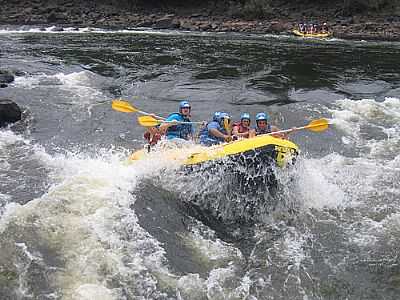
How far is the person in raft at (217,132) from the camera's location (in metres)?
9.47

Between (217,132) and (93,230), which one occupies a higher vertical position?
(217,132)

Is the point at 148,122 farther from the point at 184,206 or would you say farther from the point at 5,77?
the point at 5,77

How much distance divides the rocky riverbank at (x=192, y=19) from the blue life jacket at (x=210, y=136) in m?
21.7

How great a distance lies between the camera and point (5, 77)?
1614cm

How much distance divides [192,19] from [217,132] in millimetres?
28777

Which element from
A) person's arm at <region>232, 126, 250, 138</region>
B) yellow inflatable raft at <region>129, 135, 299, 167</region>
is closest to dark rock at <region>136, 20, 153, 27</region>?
person's arm at <region>232, 126, 250, 138</region>

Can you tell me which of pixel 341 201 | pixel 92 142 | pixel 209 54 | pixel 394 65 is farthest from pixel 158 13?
pixel 341 201

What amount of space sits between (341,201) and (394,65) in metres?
13.6

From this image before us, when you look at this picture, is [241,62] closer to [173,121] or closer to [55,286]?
[173,121]

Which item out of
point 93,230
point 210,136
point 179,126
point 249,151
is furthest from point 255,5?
point 93,230

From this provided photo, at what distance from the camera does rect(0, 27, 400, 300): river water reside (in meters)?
6.14

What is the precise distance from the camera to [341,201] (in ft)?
28.5

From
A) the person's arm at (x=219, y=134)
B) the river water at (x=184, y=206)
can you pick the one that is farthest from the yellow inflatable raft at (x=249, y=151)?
the person's arm at (x=219, y=134)

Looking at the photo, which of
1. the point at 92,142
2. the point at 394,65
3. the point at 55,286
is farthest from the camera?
the point at 394,65
